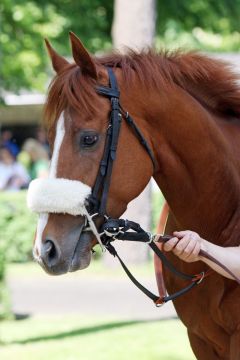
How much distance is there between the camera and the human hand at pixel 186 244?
12.8 feet

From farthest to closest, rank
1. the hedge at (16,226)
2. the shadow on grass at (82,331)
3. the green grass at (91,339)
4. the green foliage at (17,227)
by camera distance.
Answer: the green foliage at (17,227), the hedge at (16,226), the shadow on grass at (82,331), the green grass at (91,339)

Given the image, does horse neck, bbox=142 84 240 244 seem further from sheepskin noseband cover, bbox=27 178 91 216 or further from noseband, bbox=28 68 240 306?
sheepskin noseband cover, bbox=27 178 91 216

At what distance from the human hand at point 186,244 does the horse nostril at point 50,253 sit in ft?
1.94

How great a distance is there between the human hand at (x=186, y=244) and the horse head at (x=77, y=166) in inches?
11.6

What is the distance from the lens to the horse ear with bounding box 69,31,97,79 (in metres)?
3.78

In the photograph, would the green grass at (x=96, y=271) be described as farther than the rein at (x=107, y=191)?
Yes

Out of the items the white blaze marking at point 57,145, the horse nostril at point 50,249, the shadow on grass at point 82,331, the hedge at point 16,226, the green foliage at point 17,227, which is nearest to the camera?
the horse nostril at point 50,249

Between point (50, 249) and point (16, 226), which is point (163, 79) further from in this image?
point (16, 226)

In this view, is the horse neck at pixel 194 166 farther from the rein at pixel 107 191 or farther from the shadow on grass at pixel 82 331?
the shadow on grass at pixel 82 331

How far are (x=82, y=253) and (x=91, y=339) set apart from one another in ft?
14.7

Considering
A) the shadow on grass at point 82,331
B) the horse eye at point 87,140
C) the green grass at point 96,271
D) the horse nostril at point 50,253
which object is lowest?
the green grass at point 96,271

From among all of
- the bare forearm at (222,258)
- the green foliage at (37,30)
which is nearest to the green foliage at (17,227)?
the green foliage at (37,30)

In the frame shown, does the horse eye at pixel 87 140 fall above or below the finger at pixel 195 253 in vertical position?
above

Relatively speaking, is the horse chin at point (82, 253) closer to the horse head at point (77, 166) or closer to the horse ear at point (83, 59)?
the horse head at point (77, 166)
